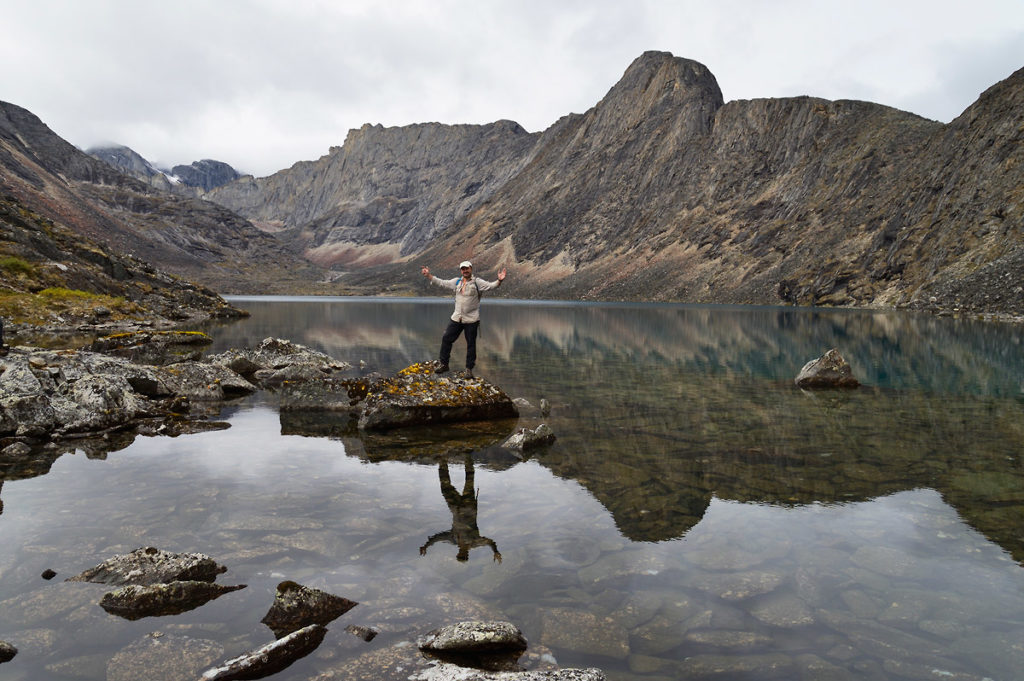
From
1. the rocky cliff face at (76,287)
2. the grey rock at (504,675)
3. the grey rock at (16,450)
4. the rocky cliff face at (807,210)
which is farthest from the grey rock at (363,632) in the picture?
the rocky cliff face at (807,210)

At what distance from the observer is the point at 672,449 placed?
11.5 m

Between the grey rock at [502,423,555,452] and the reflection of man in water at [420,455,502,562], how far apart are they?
175cm

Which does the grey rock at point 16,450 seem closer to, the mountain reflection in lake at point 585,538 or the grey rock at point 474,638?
the mountain reflection in lake at point 585,538

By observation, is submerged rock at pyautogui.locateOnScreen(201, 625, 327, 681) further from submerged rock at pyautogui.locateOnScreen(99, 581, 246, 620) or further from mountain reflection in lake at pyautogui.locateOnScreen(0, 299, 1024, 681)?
submerged rock at pyautogui.locateOnScreen(99, 581, 246, 620)

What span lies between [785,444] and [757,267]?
457 ft

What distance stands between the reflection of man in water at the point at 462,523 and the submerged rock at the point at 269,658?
1.94m

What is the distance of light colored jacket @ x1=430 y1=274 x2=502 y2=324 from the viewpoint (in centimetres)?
1766

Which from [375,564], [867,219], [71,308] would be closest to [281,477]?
[375,564]

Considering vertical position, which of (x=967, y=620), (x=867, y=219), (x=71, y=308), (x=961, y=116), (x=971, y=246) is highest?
(x=961, y=116)

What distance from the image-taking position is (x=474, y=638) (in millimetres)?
4953

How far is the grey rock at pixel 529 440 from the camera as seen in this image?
11516 millimetres

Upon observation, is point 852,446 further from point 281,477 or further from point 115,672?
point 115,672

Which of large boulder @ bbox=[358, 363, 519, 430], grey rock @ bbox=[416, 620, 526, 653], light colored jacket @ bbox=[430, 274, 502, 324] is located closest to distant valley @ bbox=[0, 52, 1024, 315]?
light colored jacket @ bbox=[430, 274, 502, 324]

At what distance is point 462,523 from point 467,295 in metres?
10.6
